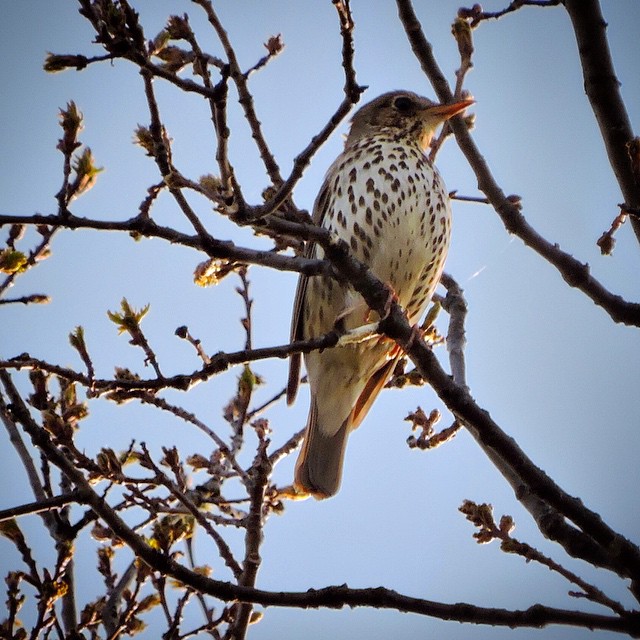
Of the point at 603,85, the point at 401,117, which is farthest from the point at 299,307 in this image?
the point at 603,85

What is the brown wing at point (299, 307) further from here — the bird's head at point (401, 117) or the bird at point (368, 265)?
the bird's head at point (401, 117)

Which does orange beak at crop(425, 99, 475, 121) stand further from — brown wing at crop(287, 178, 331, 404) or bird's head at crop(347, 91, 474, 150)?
brown wing at crop(287, 178, 331, 404)

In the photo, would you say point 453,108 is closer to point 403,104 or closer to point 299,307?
point 403,104

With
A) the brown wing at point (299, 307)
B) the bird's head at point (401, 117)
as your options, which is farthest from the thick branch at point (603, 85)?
the brown wing at point (299, 307)

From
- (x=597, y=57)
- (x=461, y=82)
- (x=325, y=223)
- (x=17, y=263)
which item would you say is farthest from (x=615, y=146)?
(x=17, y=263)

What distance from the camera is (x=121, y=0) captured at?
212 cm

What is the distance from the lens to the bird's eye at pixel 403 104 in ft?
17.7

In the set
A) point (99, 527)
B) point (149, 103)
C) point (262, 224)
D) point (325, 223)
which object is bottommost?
point (262, 224)

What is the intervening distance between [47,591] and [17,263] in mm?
1407

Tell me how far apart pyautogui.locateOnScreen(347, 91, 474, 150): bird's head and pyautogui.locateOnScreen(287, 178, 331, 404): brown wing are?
28.4 inches

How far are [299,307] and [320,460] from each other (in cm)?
89

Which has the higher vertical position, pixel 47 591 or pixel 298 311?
pixel 298 311

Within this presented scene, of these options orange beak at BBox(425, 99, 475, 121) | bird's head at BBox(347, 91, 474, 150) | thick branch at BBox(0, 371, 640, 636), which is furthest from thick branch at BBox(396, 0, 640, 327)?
thick branch at BBox(0, 371, 640, 636)

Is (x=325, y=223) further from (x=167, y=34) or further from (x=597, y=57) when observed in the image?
(x=167, y=34)
